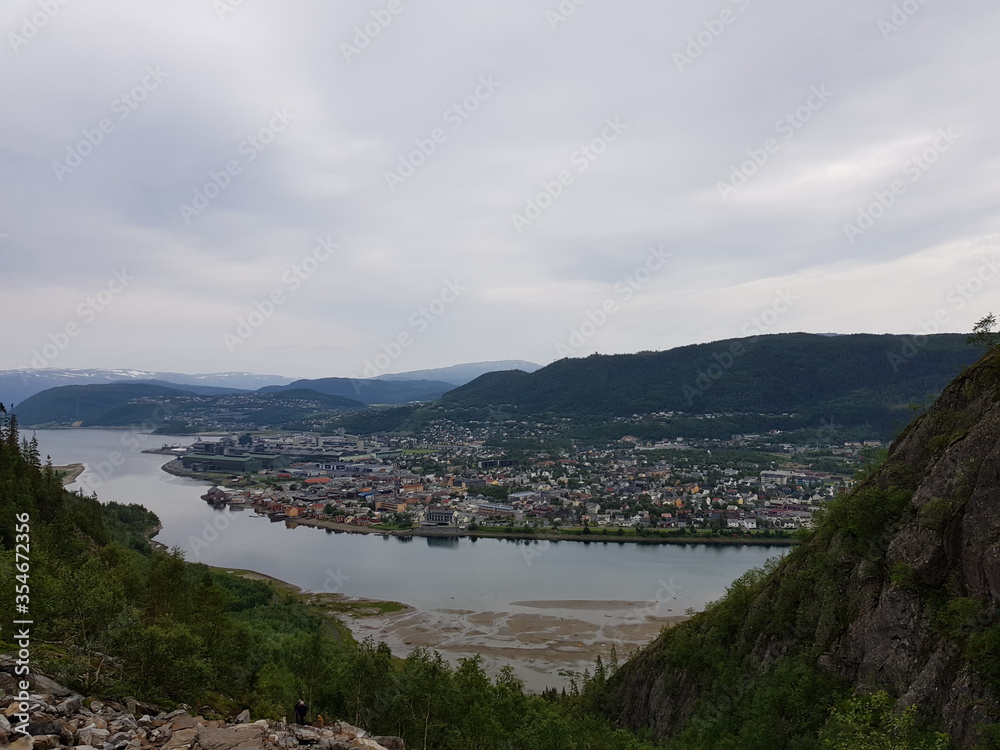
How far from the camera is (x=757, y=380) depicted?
350ft

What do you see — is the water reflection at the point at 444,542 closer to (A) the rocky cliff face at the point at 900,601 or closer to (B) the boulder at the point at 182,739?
(A) the rocky cliff face at the point at 900,601

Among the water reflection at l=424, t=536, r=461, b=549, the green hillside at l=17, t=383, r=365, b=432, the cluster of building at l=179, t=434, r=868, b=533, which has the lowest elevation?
the water reflection at l=424, t=536, r=461, b=549

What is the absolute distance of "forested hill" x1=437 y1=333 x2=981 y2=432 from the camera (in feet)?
294

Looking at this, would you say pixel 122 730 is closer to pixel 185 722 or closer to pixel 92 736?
pixel 92 736

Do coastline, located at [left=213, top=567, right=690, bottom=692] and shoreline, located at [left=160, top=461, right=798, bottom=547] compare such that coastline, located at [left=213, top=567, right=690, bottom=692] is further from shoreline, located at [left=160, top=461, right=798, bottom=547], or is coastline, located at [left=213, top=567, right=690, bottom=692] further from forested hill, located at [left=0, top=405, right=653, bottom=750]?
shoreline, located at [left=160, top=461, right=798, bottom=547]

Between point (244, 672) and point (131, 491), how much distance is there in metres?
54.2

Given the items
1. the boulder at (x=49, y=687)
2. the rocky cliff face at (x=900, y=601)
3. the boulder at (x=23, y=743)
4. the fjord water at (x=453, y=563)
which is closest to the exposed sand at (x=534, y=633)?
the fjord water at (x=453, y=563)

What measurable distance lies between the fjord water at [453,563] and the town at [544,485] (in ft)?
9.90

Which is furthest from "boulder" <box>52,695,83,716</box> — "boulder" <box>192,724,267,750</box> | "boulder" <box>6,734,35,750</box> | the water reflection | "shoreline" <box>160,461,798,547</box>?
"shoreline" <box>160,461,798,547</box>

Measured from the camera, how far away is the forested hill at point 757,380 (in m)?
89.7

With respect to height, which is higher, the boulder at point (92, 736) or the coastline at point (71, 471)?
the boulder at point (92, 736)

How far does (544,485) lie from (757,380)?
65.6 m

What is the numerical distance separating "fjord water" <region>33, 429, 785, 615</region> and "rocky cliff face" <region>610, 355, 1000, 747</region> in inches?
557

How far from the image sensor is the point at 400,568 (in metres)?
32.8
